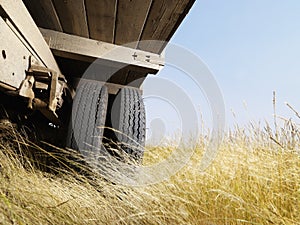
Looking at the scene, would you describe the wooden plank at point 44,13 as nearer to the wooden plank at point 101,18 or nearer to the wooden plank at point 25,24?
the wooden plank at point 101,18

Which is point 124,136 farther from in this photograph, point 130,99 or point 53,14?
point 53,14

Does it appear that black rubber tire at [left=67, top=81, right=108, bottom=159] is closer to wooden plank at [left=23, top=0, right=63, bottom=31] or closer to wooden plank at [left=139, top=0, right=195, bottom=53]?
wooden plank at [left=23, top=0, right=63, bottom=31]

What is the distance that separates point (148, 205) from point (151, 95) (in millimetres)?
1636

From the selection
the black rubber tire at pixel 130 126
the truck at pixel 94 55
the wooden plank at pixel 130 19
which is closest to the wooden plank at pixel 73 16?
the truck at pixel 94 55

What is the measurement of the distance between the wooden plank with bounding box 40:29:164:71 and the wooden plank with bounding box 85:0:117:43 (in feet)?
0.20

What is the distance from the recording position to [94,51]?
2307 mm

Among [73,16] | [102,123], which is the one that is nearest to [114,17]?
[73,16]

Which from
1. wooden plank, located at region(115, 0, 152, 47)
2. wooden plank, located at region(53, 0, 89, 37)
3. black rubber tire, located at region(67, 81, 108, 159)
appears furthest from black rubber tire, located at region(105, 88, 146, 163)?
wooden plank, located at region(53, 0, 89, 37)

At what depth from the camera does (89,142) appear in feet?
6.25

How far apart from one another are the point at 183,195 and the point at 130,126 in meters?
0.59

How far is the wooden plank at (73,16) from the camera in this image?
2044 mm

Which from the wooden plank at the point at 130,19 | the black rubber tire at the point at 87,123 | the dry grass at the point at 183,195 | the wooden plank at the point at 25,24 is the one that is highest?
the wooden plank at the point at 130,19

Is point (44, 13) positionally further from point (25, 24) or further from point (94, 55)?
point (25, 24)

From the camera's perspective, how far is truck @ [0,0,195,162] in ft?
5.54
